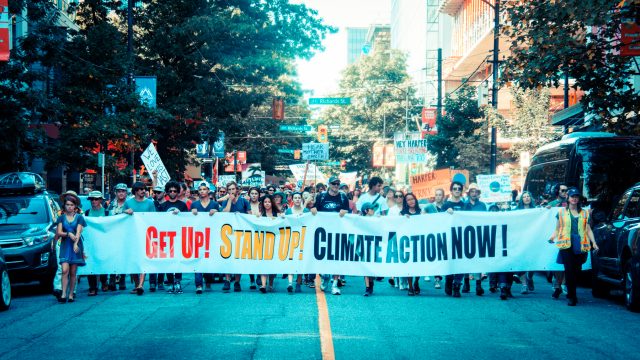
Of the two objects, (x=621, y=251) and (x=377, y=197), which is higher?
(x=377, y=197)

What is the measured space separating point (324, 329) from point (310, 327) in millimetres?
249

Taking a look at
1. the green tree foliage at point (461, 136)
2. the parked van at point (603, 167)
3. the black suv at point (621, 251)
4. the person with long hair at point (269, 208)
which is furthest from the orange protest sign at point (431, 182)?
the person with long hair at point (269, 208)

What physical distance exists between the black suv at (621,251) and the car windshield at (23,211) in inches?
382

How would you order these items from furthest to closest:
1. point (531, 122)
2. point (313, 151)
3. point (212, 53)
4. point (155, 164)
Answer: point (531, 122) → point (313, 151) → point (212, 53) → point (155, 164)

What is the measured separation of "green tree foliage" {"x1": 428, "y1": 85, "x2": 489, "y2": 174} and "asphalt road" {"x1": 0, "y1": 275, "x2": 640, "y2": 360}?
97.5 ft

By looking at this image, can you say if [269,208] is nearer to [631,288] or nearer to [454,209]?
[454,209]

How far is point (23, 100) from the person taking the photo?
22.5 meters

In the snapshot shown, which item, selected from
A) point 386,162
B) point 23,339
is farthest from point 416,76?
point 23,339

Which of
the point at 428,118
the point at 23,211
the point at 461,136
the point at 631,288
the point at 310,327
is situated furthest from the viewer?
the point at 428,118

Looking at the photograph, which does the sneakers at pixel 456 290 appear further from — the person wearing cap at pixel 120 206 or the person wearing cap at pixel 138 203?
the person wearing cap at pixel 120 206

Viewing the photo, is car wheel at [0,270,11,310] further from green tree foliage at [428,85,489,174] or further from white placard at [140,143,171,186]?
green tree foliage at [428,85,489,174]

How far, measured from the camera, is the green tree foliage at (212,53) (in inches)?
1430

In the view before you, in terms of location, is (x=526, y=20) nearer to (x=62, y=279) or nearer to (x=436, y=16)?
(x=62, y=279)

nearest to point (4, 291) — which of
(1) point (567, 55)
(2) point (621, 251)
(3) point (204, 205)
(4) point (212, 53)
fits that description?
(3) point (204, 205)
